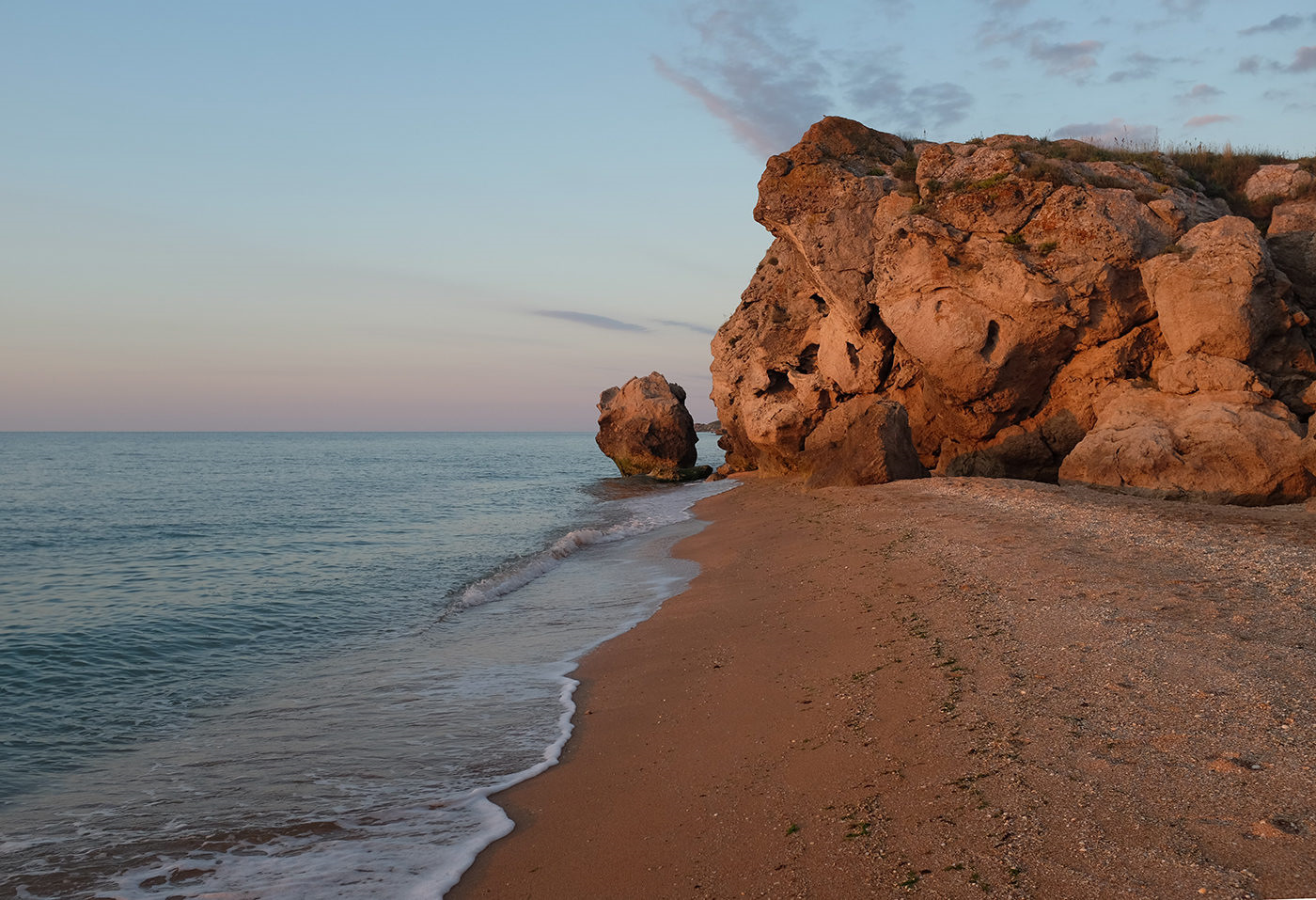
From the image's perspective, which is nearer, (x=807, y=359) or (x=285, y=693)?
(x=285, y=693)

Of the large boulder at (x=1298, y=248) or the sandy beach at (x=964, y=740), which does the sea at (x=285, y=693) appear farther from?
the large boulder at (x=1298, y=248)

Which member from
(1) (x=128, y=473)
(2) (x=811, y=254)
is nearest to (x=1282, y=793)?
(2) (x=811, y=254)

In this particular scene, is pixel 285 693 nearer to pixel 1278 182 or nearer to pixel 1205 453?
pixel 1205 453

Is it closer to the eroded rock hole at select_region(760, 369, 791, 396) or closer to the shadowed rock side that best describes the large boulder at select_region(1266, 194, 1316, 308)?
the shadowed rock side

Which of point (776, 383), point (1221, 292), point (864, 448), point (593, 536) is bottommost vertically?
point (593, 536)

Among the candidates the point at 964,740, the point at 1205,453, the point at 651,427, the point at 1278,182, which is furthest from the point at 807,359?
the point at 964,740

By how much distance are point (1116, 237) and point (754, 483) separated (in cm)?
1448

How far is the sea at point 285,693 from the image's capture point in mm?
5555

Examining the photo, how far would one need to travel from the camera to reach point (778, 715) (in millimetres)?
6828

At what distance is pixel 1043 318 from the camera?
21.3 m

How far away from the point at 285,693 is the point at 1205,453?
702 inches

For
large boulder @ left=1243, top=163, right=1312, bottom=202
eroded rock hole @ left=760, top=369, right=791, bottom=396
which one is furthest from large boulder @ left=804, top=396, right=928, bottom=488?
large boulder @ left=1243, top=163, right=1312, bottom=202

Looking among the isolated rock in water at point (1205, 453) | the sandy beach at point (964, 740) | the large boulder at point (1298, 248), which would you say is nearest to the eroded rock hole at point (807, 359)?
the isolated rock in water at point (1205, 453)

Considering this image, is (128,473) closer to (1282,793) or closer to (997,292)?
(997,292)
